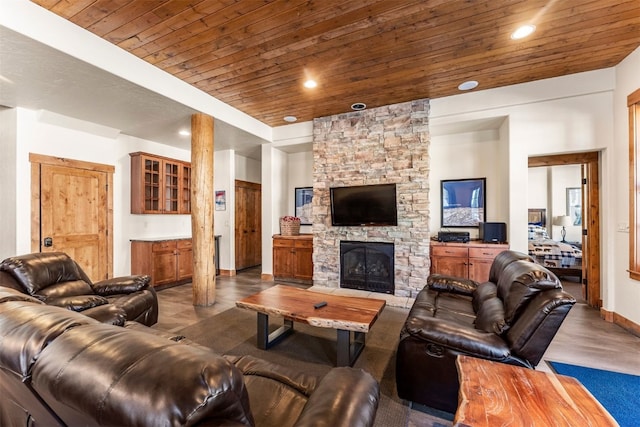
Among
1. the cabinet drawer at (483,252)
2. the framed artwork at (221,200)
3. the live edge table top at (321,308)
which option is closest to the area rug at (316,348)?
the live edge table top at (321,308)

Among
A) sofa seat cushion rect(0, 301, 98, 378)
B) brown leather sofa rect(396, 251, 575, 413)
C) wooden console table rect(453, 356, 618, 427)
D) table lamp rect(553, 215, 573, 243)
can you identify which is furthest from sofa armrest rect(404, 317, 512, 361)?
table lamp rect(553, 215, 573, 243)

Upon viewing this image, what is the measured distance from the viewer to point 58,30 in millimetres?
2385

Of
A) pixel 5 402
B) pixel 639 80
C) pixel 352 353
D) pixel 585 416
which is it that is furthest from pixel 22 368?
pixel 639 80

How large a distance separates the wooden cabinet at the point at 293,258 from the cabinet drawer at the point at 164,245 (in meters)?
1.89

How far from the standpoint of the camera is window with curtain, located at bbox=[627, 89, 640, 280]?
2977mm

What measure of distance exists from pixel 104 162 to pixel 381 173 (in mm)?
4753

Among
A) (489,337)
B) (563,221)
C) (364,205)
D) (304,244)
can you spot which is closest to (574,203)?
(563,221)

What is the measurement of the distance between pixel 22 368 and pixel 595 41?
4737mm

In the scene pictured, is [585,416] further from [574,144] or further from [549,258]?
[549,258]

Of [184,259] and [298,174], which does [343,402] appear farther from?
[298,174]

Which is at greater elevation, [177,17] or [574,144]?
[177,17]

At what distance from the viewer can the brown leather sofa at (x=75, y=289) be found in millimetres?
2213

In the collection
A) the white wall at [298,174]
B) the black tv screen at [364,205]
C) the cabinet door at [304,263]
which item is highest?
the white wall at [298,174]

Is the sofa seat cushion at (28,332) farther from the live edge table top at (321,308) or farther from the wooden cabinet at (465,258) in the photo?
the wooden cabinet at (465,258)
